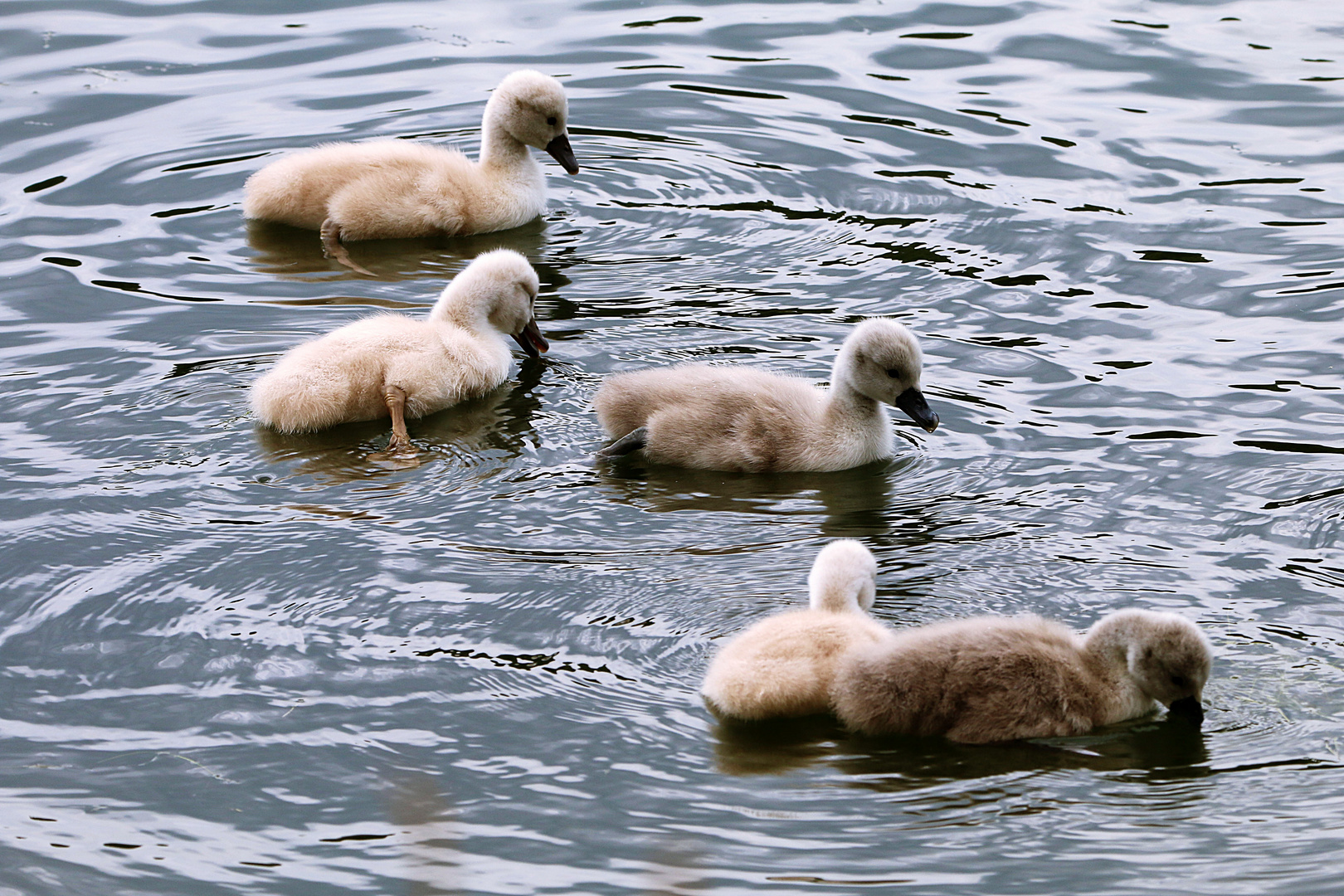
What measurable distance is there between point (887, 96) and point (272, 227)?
14.1 feet

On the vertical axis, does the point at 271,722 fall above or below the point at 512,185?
below

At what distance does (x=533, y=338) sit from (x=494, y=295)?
35 centimetres

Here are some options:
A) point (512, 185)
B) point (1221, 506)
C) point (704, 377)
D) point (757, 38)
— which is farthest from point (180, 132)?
point (1221, 506)

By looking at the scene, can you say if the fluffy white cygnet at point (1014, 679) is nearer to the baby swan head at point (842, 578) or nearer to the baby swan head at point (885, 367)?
the baby swan head at point (842, 578)

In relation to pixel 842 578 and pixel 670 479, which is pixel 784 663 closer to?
pixel 842 578

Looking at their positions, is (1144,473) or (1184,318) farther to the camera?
(1184,318)

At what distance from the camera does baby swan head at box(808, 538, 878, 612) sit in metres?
5.97

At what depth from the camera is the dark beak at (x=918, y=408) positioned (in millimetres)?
7613

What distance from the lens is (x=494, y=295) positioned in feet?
27.8

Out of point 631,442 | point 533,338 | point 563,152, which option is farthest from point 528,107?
point 631,442

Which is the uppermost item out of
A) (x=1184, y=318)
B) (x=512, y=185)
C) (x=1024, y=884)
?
(x=512, y=185)

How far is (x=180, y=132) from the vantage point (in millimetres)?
12031

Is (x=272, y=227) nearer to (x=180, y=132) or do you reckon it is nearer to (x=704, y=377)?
(x=180, y=132)

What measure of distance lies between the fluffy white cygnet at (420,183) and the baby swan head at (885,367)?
3.36 meters
